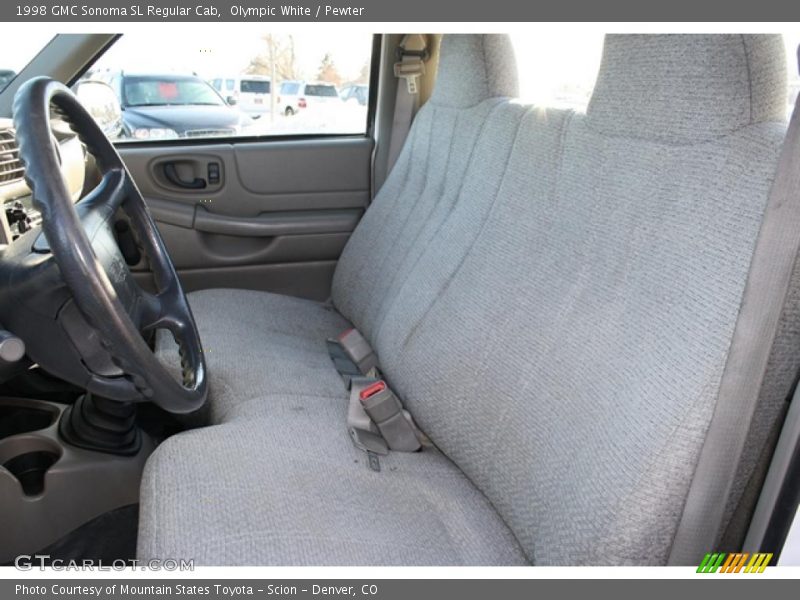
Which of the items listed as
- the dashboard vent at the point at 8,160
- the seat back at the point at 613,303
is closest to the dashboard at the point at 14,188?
the dashboard vent at the point at 8,160

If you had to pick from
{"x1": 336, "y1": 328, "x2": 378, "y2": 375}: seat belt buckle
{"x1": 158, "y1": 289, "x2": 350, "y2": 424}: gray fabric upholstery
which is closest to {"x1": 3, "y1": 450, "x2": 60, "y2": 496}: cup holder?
{"x1": 158, "y1": 289, "x2": 350, "y2": 424}: gray fabric upholstery

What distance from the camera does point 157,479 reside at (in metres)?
1.01

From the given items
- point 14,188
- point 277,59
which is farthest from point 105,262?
point 277,59

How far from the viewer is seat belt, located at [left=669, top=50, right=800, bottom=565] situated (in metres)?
0.74

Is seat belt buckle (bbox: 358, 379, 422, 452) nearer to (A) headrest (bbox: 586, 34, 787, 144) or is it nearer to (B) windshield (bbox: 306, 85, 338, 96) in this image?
(A) headrest (bbox: 586, 34, 787, 144)

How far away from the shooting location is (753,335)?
2.45 ft

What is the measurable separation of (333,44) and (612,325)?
4.53 ft

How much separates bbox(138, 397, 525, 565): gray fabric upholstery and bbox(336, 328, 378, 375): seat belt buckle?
12.6 inches

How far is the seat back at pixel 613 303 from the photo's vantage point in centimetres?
79

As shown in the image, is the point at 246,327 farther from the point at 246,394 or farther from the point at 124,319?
the point at 124,319

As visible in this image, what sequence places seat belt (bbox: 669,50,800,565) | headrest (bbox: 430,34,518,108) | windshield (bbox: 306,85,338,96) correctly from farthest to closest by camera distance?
windshield (bbox: 306,85,338,96), headrest (bbox: 430,34,518,108), seat belt (bbox: 669,50,800,565)

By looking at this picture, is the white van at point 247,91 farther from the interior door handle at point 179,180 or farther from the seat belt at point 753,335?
the seat belt at point 753,335

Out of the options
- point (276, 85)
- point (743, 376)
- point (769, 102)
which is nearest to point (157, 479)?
point (743, 376)

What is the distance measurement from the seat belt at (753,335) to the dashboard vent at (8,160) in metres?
1.18
